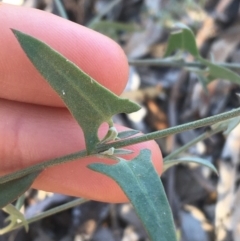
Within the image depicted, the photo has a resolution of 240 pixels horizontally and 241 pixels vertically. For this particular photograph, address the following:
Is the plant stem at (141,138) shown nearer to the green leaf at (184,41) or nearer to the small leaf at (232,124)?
the small leaf at (232,124)

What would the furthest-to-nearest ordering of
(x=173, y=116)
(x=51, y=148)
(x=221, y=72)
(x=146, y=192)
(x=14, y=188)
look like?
(x=173, y=116) < (x=221, y=72) < (x=51, y=148) < (x=14, y=188) < (x=146, y=192)

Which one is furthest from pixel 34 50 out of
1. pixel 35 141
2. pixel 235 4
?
pixel 235 4

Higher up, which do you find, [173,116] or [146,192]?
[146,192]

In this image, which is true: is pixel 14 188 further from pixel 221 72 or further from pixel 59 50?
pixel 221 72

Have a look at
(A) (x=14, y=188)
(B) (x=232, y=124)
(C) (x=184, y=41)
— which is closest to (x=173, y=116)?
(C) (x=184, y=41)

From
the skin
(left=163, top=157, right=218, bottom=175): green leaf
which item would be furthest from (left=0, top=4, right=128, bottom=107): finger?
(left=163, top=157, right=218, bottom=175): green leaf

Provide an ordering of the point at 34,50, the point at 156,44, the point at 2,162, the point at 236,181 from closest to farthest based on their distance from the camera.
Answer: the point at 34,50
the point at 2,162
the point at 236,181
the point at 156,44

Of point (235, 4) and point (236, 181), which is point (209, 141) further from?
point (235, 4)
